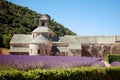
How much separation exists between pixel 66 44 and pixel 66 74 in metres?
43.3

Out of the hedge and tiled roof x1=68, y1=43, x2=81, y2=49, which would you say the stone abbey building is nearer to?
tiled roof x1=68, y1=43, x2=81, y2=49

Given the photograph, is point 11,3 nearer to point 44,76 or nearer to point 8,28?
point 8,28

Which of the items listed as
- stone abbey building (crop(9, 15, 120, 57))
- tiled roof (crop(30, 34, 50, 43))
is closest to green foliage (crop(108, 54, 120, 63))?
stone abbey building (crop(9, 15, 120, 57))

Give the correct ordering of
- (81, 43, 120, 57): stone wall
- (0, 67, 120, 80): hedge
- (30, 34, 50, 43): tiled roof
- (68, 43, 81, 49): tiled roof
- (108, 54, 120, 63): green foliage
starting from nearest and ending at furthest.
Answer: (0, 67, 120, 80): hedge, (108, 54, 120, 63): green foliage, (30, 34, 50, 43): tiled roof, (68, 43, 81, 49): tiled roof, (81, 43, 120, 57): stone wall

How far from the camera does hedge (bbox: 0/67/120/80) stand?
9030mm

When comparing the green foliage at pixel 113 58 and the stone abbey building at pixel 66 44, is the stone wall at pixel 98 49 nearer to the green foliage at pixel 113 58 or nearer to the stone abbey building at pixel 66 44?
the stone abbey building at pixel 66 44

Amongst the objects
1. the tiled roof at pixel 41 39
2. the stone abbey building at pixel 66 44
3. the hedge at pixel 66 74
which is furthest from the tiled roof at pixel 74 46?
the hedge at pixel 66 74

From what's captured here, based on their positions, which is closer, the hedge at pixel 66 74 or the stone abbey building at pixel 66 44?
the hedge at pixel 66 74

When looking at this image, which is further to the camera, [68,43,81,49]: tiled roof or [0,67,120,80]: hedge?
[68,43,81,49]: tiled roof

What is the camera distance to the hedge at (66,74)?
903 cm

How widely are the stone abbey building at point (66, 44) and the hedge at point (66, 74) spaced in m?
35.9

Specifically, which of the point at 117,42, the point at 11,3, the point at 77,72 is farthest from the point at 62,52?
the point at 11,3

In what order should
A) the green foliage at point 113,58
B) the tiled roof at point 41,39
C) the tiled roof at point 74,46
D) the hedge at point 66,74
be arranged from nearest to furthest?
1. the hedge at point 66,74
2. the green foliage at point 113,58
3. the tiled roof at point 41,39
4. the tiled roof at point 74,46

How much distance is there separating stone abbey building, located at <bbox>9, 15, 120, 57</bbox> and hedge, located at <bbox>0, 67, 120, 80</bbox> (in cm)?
3593
